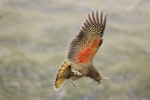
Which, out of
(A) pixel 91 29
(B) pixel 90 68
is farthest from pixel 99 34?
(B) pixel 90 68

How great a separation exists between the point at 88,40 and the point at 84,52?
1.31ft

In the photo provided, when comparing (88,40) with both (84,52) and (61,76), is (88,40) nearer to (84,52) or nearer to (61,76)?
(84,52)

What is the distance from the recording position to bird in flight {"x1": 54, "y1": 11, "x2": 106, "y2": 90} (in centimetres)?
1299

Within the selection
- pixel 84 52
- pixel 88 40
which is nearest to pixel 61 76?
pixel 84 52

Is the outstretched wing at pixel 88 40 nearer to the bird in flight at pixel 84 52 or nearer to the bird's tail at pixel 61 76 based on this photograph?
the bird in flight at pixel 84 52

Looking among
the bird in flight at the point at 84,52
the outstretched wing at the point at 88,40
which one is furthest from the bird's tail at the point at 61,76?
the outstretched wing at the point at 88,40

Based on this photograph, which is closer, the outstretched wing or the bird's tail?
the bird's tail

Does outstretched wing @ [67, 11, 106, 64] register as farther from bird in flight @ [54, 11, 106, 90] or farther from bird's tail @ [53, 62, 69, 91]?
bird's tail @ [53, 62, 69, 91]

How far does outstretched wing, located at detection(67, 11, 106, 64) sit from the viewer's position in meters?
13.2

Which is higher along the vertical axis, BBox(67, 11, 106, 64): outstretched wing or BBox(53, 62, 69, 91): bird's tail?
BBox(67, 11, 106, 64): outstretched wing

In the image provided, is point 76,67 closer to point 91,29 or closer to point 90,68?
point 90,68

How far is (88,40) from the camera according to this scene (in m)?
13.5

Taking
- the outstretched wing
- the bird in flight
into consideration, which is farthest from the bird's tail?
the outstretched wing

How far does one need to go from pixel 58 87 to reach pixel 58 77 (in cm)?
64
